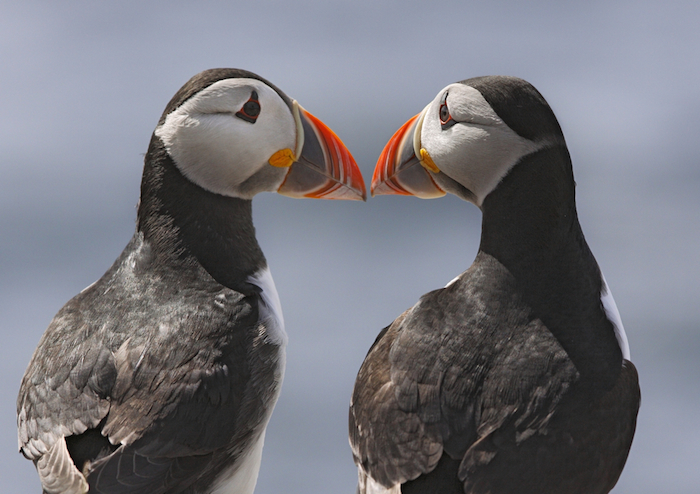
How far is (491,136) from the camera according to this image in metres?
3.84

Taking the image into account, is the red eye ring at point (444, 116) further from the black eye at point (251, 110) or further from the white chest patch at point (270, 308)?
the white chest patch at point (270, 308)

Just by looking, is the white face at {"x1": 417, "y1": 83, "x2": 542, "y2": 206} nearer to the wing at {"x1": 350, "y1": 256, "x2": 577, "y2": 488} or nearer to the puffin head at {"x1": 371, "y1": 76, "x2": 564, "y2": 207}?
the puffin head at {"x1": 371, "y1": 76, "x2": 564, "y2": 207}

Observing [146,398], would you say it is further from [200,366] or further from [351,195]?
[351,195]

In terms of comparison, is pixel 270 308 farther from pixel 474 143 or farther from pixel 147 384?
pixel 474 143

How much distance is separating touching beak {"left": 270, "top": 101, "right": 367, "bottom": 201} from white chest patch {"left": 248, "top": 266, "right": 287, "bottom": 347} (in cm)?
40

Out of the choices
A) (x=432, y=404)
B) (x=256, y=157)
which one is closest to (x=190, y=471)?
(x=432, y=404)

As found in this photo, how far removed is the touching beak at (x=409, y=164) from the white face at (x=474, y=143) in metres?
0.12

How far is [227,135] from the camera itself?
4176mm

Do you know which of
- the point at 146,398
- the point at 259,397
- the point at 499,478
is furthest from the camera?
the point at 259,397

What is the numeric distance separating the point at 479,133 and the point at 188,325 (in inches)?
52.2

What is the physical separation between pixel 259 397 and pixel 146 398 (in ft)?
1.56

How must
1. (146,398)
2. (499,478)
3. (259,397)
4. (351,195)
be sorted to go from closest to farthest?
(499,478), (146,398), (259,397), (351,195)

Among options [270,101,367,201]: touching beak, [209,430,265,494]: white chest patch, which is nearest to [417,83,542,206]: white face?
[270,101,367,201]: touching beak

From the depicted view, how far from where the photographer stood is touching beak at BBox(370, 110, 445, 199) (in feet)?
13.7
